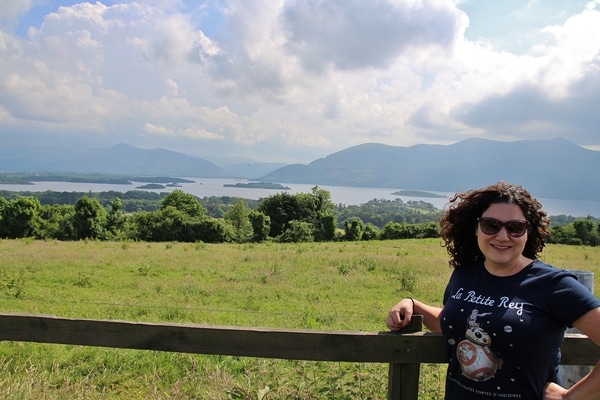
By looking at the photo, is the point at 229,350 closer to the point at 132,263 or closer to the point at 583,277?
the point at 583,277

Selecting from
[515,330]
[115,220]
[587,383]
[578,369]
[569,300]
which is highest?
[569,300]

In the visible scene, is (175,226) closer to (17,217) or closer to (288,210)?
(17,217)

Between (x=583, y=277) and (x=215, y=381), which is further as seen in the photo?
(x=215, y=381)

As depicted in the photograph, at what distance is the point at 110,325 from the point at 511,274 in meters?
2.54

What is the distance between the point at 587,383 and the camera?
6.07 feet

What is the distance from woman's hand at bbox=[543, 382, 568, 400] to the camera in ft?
6.22

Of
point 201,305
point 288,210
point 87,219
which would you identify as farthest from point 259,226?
point 201,305

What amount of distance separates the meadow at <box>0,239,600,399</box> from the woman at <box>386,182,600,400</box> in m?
1.84

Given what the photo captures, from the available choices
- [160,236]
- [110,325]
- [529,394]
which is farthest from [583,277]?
[160,236]

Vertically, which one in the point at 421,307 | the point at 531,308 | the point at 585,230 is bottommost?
the point at 585,230

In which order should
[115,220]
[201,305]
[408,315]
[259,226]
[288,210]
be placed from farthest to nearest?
1. [288,210]
2. [115,220]
3. [259,226]
4. [201,305]
5. [408,315]

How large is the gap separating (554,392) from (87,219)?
189 ft

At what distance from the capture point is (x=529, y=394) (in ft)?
6.31

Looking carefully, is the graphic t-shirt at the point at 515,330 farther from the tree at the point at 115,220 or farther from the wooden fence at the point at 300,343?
the tree at the point at 115,220
